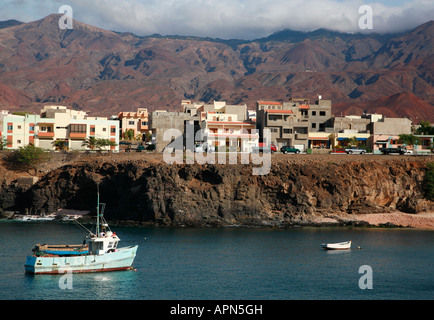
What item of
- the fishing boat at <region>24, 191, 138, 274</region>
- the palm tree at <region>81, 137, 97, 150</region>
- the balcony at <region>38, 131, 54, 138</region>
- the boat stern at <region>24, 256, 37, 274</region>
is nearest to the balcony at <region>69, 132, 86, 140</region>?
the palm tree at <region>81, 137, 97, 150</region>

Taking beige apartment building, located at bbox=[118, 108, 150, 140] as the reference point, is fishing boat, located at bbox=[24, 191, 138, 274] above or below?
below

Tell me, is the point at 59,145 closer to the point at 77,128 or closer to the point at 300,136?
the point at 77,128

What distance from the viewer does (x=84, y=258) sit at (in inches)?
2051

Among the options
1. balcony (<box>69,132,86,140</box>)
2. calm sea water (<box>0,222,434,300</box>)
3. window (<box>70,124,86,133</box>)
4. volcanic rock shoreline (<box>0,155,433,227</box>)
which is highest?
window (<box>70,124,86,133</box>)

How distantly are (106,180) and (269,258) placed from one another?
3880 centimetres

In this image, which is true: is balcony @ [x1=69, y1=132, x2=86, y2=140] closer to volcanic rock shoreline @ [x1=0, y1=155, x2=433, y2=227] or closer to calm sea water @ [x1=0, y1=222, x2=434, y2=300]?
volcanic rock shoreline @ [x1=0, y1=155, x2=433, y2=227]

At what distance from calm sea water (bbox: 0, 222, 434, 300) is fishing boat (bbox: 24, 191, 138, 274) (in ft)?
2.89

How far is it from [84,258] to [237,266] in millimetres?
14012

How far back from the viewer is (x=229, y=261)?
5825 centimetres

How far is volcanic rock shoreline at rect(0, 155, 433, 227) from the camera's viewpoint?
8569cm

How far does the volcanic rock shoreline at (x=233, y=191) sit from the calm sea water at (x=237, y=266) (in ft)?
18.8
